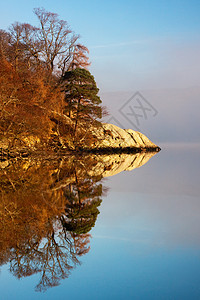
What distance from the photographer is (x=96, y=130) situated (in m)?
29.9

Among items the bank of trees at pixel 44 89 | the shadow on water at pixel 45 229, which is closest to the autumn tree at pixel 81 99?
the bank of trees at pixel 44 89

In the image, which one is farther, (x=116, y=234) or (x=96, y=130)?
(x=96, y=130)

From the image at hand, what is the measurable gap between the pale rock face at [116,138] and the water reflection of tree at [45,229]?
75.5 ft

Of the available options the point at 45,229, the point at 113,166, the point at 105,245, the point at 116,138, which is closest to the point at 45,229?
the point at 45,229

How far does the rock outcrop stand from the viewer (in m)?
30.1

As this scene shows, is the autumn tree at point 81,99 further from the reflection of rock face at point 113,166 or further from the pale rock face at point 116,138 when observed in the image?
the reflection of rock face at point 113,166

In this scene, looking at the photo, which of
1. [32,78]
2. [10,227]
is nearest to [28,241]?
[10,227]

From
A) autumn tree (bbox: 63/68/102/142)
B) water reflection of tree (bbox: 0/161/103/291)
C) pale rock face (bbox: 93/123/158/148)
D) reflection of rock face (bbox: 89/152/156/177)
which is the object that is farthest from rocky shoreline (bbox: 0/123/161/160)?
water reflection of tree (bbox: 0/161/103/291)

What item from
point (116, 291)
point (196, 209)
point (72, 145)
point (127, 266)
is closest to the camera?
point (116, 291)

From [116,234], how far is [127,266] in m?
0.94

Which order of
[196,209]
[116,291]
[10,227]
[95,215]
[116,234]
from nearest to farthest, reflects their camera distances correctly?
[116,291]
[116,234]
[10,227]
[95,215]
[196,209]

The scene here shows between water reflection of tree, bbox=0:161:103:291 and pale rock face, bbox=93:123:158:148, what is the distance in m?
23.0

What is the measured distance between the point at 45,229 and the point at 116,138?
93.0 feet

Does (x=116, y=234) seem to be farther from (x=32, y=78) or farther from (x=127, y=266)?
(x=32, y=78)
